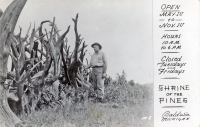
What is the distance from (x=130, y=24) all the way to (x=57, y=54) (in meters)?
1.49

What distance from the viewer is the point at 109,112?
4.51m

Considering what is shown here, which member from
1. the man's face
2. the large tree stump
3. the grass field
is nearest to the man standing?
the man's face

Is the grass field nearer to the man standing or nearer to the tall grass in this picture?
the tall grass

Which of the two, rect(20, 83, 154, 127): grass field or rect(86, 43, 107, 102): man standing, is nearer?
rect(20, 83, 154, 127): grass field

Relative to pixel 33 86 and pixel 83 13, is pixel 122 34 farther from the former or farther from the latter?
pixel 33 86

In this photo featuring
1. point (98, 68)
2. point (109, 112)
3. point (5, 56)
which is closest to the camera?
point (5, 56)

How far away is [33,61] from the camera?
14.7 ft

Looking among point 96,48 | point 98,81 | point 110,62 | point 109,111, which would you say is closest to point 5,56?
point 96,48

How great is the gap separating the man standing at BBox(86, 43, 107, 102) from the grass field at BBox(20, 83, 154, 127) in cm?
13

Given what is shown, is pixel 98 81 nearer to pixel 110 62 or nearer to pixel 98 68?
pixel 98 68

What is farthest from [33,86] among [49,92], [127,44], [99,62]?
[127,44]

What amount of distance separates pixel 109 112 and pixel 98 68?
33.5 inches

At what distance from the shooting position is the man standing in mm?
4562

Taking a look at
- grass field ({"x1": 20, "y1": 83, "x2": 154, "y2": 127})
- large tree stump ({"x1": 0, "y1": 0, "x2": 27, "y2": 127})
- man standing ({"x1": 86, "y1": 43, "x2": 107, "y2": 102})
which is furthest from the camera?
man standing ({"x1": 86, "y1": 43, "x2": 107, "y2": 102})
